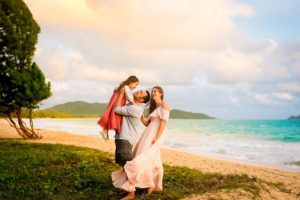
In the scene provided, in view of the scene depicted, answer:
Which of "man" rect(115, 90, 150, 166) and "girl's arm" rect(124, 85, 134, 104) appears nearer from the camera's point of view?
"girl's arm" rect(124, 85, 134, 104)

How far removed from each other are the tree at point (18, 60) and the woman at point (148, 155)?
1574cm

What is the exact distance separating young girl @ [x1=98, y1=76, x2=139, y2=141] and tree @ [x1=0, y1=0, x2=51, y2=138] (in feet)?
50.5

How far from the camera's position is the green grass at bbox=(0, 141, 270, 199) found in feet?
30.2

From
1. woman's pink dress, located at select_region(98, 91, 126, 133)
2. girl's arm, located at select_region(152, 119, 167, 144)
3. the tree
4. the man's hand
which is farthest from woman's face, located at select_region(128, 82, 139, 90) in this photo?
Answer: the tree

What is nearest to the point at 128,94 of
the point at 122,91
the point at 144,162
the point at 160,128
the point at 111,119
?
the point at 122,91

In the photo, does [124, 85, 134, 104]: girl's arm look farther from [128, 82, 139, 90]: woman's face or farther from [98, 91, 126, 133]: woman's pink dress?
[98, 91, 126, 133]: woman's pink dress

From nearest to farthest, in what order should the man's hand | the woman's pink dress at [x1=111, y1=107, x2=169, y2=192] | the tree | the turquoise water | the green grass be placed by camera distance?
the woman's pink dress at [x1=111, y1=107, x2=169, y2=192]
the man's hand
the green grass
the tree
the turquoise water

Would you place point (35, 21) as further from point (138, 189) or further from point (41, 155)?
point (138, 189)

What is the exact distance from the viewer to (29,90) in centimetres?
2281

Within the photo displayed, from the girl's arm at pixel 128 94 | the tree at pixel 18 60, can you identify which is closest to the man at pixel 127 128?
the girl's arm at pixel 128 94

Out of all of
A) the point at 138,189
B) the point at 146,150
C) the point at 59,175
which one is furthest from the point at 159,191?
the point at 59,175

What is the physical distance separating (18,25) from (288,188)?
1751 cm

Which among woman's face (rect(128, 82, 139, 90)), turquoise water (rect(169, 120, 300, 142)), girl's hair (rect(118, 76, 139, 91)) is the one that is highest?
girl's hair (rect(118, 76, 139, 91))

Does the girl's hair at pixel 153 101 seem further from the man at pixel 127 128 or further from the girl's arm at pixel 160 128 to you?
the girl's arm at pixel 160 128
